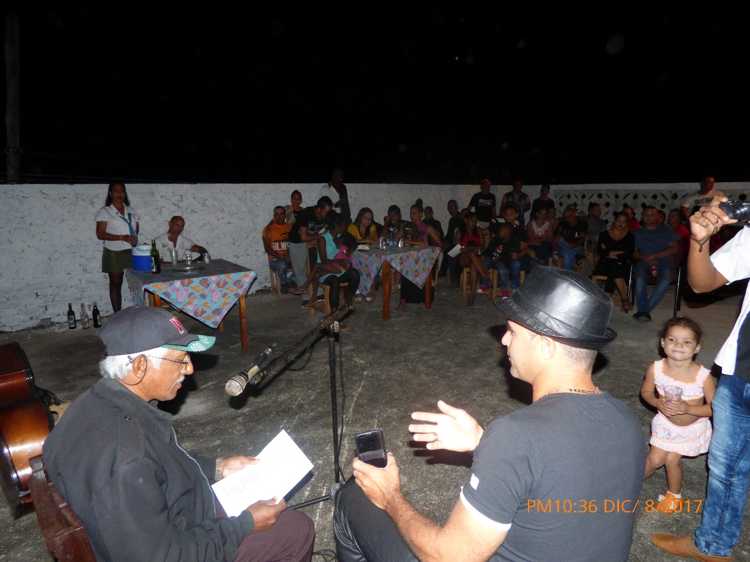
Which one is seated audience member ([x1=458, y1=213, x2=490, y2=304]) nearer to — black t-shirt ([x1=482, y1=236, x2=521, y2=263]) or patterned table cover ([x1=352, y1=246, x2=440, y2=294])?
black t-shirt ([x1=482, y1=236, x2=521, y2=263])

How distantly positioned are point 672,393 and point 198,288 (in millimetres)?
4430

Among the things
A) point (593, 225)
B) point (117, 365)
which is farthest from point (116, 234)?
point (593, 225)

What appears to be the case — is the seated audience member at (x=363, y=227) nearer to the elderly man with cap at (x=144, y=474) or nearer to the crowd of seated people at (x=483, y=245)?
the crowd of seated people at (x=483, y=245)

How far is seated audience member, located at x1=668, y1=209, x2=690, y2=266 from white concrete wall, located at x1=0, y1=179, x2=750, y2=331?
22.9 feet

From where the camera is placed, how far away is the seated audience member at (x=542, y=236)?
841 centimetres

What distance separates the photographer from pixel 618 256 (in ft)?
24.1

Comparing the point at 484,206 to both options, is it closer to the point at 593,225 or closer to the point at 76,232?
the point at 593,225

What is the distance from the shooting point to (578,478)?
1325 millimetres

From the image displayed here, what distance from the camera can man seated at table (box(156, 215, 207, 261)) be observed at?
21.0 feet

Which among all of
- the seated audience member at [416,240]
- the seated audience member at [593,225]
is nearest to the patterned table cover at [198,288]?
Answer: the seated audience member at [416,240]

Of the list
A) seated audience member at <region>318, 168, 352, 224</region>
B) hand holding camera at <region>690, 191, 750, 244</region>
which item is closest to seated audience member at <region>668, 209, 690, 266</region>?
seated audience member at <region>318, 168, 352, 224</region>
